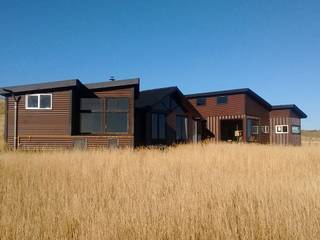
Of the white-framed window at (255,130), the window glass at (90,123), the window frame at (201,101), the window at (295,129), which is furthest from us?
the window at (295,129)

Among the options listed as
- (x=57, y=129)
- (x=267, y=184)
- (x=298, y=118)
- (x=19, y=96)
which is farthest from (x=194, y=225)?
(x=298, y=118)

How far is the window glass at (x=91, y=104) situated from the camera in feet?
66.9

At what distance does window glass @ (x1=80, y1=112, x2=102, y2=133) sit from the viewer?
2033 centimetres

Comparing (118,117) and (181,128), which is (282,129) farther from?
(118,117)

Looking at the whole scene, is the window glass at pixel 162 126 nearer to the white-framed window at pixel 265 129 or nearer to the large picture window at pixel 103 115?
the large picture window at pixel 103 115

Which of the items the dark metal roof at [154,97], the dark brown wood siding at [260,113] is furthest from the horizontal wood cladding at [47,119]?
the dark brown wood siding at [260,113]

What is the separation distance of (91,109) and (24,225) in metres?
Answer: 16.1

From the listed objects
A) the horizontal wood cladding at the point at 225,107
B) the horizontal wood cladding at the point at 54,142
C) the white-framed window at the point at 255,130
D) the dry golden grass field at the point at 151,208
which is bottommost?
the dry golden grass field at the point at 151,208

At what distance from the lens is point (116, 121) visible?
66.4 feet

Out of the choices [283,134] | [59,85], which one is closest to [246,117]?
[283,134]

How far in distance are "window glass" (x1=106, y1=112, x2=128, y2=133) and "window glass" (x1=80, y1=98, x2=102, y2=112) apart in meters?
0.78

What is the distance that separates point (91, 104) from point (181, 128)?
9.16 m

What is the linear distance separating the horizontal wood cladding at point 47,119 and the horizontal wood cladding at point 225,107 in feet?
54.7

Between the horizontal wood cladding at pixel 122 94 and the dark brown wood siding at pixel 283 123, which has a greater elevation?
the horizontal wood cladding at pixel 122 94
